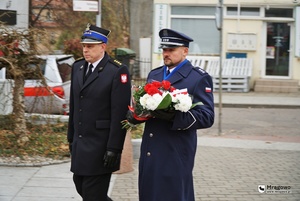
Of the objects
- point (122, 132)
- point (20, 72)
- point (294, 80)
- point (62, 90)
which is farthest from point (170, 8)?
point (122, 132)

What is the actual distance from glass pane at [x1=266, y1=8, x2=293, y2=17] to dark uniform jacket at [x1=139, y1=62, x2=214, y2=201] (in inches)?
648

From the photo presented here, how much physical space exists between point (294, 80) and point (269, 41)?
1.86 m

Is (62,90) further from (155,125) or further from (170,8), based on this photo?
(170,8)

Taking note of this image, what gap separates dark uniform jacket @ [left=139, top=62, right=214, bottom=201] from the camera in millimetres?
4316

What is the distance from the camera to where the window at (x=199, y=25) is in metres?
20.4

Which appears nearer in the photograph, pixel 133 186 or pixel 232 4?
pixel 133 186

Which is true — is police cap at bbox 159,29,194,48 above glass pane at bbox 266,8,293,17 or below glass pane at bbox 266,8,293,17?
below

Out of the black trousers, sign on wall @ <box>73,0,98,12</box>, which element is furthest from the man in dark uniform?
sign on wall @ <box>73,0,98,12</box>

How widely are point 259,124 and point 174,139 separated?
9069mm

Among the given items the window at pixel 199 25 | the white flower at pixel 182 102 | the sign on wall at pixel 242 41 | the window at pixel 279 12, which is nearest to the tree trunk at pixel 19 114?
the white flower at pixel 182 102

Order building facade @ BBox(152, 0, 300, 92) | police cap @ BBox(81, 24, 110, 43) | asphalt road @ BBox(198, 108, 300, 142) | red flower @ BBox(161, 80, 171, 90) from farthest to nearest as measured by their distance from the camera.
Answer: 1. building facade @ BBox(152, 0, 300, 92)
2. asphalt road @ BBox(198, 108, 300, 142)
3. police cap @ BBox(81, 24, 110, 43)
4. red flower @ BBox(161, 80, 171, 90)

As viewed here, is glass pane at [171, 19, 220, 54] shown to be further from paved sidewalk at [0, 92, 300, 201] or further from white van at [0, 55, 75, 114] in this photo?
paved sidewalk at [0, 92, 300, 201]

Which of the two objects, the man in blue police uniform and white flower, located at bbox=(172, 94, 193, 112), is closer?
white flower, located at bbox=(172, 94, 193, 112)

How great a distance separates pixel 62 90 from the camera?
1146 cm
